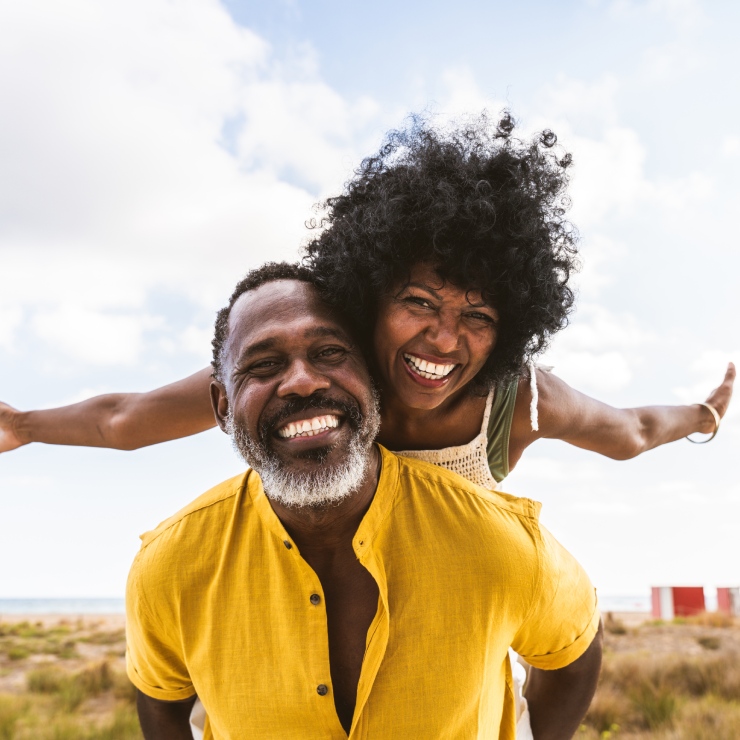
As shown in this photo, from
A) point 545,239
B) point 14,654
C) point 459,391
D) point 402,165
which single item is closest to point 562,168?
point 545,239

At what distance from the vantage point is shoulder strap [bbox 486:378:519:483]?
12.2 ft

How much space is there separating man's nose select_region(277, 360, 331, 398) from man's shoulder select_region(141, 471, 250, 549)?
52 centimetres

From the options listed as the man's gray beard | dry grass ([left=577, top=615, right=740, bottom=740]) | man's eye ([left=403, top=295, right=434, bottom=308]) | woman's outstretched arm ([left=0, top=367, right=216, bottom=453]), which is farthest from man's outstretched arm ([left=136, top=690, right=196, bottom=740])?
dry grass ([left=577, top=615, right=740, bottom=740])

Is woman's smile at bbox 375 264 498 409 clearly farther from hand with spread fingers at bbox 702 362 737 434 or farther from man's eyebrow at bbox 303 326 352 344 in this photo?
hand with spread fingers at bbox 702 362 737 434

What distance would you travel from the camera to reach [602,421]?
14.4ft

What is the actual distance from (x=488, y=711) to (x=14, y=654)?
1356cm

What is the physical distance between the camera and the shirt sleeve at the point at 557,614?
2.82m

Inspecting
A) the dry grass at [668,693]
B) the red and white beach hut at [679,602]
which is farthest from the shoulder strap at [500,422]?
the red and white beach hut at [679,602]

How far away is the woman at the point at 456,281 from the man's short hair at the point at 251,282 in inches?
3.5

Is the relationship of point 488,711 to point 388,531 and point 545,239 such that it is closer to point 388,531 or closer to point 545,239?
point 388,531

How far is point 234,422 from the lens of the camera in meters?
2.94

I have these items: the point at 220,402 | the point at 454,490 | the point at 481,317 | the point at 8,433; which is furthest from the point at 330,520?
the point at 8,433

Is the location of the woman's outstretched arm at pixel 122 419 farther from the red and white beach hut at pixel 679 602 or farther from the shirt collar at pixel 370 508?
the red and white beach hut at pixel 679 602

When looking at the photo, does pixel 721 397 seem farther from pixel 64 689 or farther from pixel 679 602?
pixel 679 602
